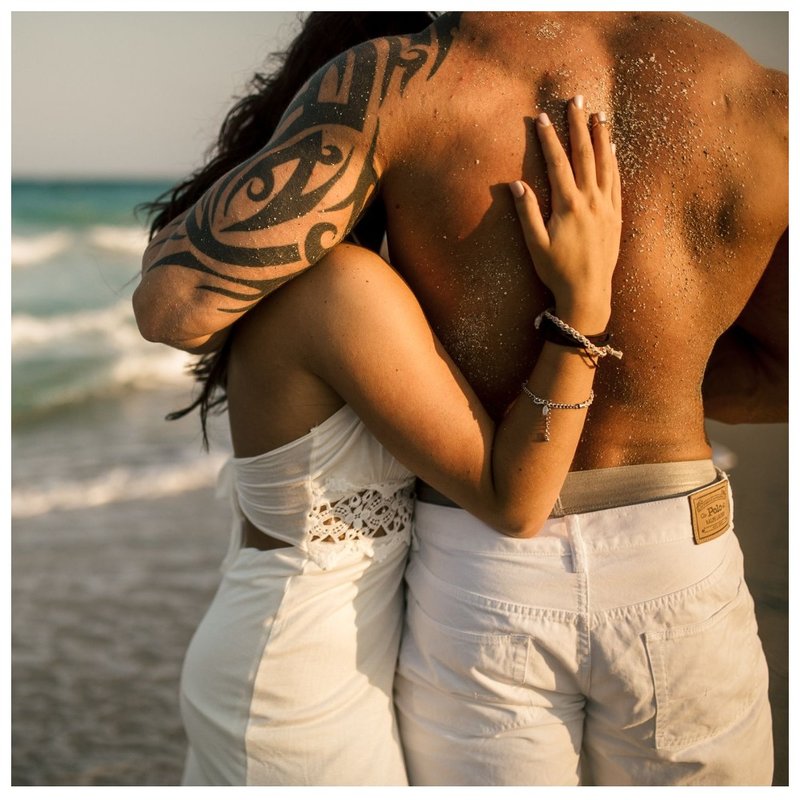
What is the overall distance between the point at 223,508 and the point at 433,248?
3.98 m

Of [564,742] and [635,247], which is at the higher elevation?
[635,247]

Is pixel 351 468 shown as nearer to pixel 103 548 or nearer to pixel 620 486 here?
pixel 620 486

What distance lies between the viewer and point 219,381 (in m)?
1.92

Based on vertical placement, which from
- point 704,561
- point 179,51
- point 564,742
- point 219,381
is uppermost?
point 179,51

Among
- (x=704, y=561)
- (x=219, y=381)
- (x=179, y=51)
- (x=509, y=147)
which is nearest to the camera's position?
(x=509, y=147)

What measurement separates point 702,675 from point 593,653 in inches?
8.2

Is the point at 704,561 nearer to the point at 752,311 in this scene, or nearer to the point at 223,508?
the point at 752,311

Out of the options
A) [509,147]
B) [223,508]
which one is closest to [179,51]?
[223,508]

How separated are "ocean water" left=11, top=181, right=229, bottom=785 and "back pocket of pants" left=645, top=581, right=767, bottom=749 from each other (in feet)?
5.27

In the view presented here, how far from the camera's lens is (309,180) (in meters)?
1.28

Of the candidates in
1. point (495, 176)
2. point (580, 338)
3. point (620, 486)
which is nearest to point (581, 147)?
point (495, 176)

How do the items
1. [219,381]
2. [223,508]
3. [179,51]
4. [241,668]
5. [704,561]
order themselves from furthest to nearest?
[179,51]
[223,508]
[219,381]
[241,668]
[704,561]

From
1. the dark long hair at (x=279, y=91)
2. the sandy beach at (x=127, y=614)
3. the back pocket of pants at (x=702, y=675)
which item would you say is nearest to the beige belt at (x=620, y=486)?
the back pocket of pants at (x=702, y=675)

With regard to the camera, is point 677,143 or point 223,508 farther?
point 223,508
